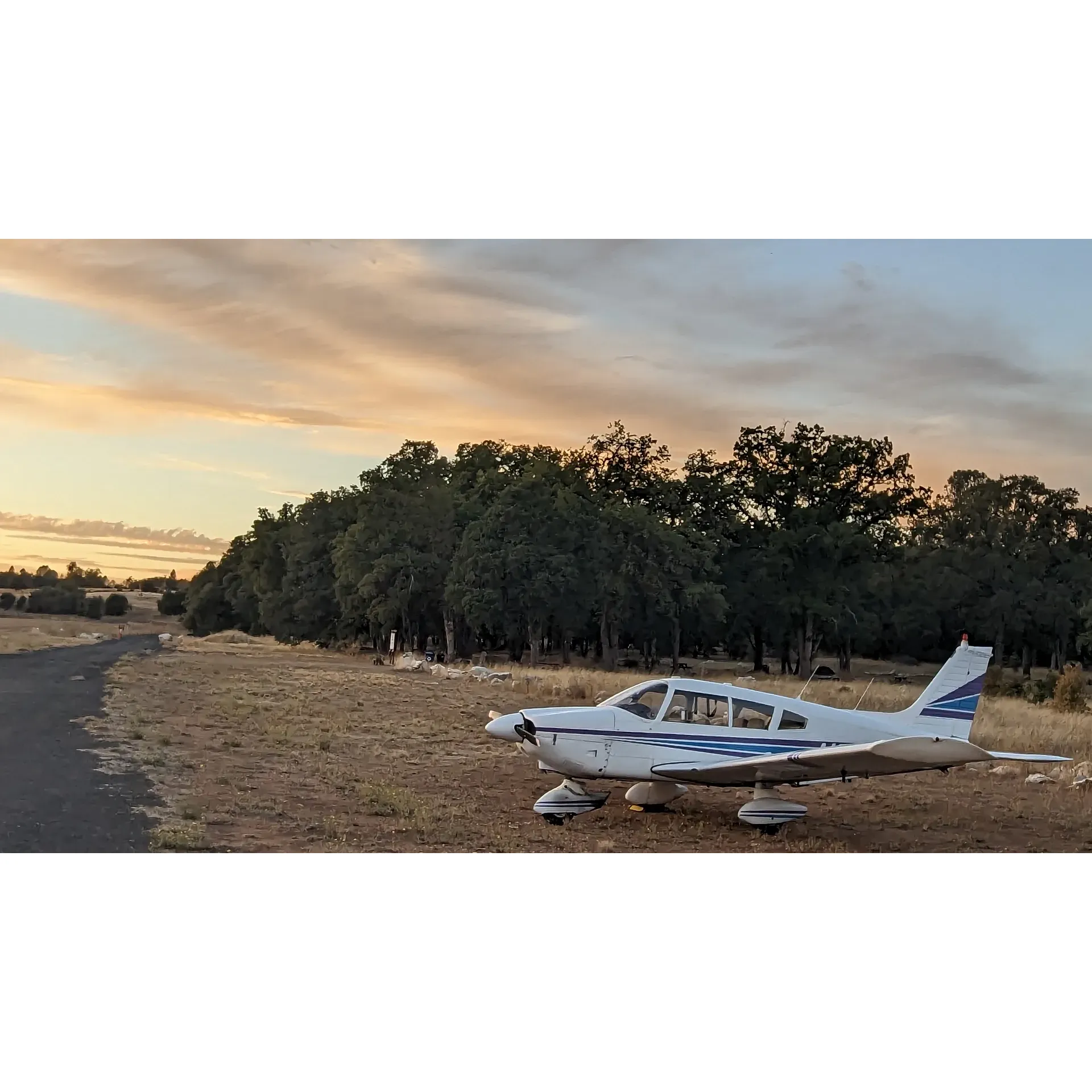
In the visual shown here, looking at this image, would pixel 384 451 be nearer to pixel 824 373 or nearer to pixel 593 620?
pixel 593 620

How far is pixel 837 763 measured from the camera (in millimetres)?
7922

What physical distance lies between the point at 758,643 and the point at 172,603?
5638 millimetres

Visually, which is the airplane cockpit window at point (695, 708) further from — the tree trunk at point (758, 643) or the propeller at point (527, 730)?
the tree trunk at point (758, 643)

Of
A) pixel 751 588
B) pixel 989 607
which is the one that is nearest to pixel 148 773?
pixel 751 588

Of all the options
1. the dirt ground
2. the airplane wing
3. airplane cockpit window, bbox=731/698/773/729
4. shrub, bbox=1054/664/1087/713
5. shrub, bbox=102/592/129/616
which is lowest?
the dirt ground

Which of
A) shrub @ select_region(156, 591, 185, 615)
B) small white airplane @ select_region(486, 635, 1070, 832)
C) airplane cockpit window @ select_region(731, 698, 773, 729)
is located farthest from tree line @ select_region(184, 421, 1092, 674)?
airplane cockpit window @ select_region(731, 698, 773, 729)

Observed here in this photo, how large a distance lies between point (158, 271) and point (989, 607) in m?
8.38

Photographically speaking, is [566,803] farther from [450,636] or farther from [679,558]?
[679,558]

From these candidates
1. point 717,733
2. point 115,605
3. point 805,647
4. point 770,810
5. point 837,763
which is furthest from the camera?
point 805,647

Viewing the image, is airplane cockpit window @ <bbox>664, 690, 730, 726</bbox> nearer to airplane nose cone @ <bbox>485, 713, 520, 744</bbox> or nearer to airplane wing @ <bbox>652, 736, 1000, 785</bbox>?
airplane wing @ <bbox>652, 736, 1000, 785</bbox>

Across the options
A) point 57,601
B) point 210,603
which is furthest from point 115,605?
point 210,603

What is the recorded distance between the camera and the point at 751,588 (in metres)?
10.3

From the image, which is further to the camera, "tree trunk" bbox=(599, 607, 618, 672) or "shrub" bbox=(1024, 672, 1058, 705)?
"shrub" bbox=(1024, 672, 1058, 705)

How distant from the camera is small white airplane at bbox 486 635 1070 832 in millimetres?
8445
